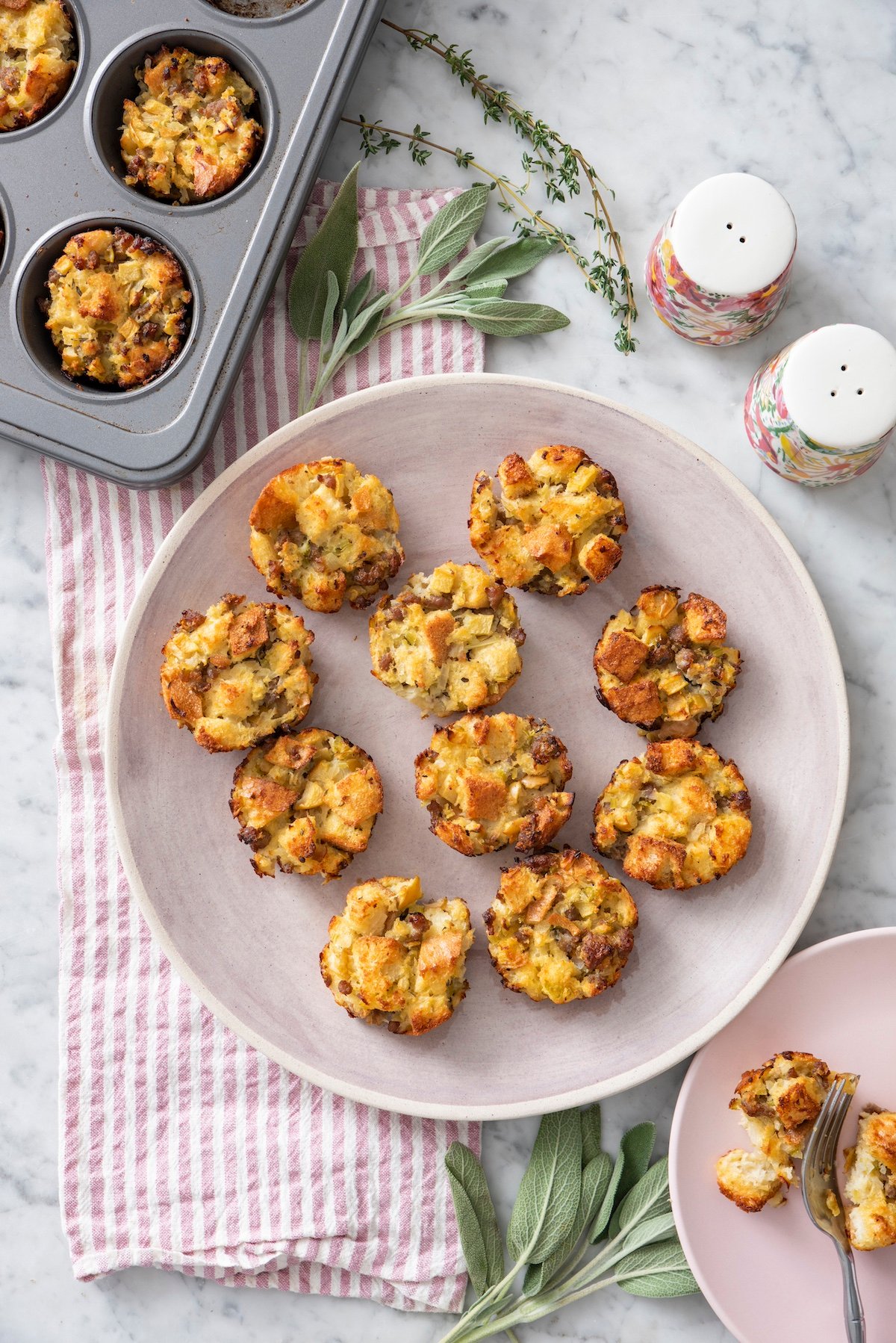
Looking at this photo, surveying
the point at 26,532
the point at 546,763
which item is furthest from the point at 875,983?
the point at 26,532

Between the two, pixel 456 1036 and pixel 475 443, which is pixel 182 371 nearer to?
pixel 475 443

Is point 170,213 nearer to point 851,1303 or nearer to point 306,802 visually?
point 306,802

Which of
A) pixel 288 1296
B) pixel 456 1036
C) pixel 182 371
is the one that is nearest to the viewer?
pixel 182 371

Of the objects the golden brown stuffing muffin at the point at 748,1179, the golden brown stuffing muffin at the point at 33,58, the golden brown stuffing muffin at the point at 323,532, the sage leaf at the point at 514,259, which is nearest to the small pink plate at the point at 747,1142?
the golden brown stuffing muffin at the point at 748,1179

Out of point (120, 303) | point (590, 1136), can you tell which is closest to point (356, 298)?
point (120, 303)

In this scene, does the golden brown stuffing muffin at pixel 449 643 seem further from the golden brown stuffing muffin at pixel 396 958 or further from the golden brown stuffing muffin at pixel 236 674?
the golden brown stuffing muffin at pixel 396 958

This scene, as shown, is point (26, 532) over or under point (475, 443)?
under

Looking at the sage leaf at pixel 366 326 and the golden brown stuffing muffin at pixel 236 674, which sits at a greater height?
the sage leaf at pixel 366 326

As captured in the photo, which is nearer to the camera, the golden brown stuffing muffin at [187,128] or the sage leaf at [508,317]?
the golden brown stuffing muffin at [187,128]
